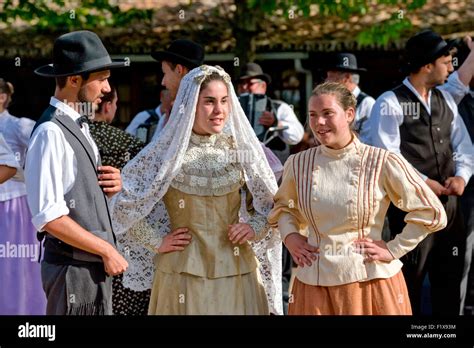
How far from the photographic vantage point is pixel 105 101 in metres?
6.64

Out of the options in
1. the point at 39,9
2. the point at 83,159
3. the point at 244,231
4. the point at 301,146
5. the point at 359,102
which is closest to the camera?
the point at 83,159

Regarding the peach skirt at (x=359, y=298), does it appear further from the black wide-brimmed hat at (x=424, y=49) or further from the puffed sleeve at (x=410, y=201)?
the black wide-brimmed hat at (x=424, y=49)

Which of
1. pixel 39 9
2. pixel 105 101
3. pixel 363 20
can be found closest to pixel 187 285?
pixel 105 101

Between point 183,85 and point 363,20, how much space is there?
8535 mm

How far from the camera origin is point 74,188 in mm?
4621

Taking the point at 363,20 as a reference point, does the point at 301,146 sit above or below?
below

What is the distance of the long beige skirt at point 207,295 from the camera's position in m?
5.02

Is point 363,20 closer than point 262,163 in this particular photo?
No

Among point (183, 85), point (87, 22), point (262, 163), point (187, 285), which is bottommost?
point (187, 285)

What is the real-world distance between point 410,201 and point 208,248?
3.08 ft

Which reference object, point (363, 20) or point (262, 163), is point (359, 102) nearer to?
point (262, 163)

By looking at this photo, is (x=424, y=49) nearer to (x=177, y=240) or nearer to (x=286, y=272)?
(x=286, y=272)

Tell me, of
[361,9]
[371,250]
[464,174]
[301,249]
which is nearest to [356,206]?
[371,250]

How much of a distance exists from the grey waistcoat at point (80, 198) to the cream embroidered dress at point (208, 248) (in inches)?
18.9
